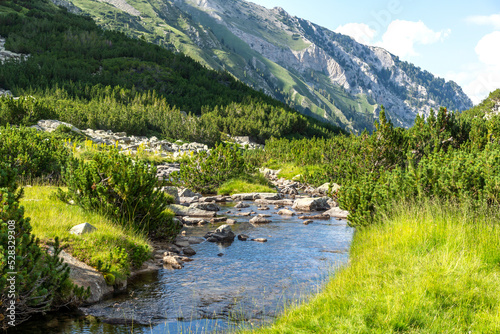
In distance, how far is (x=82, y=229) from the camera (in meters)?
7.13

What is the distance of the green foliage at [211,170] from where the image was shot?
62.1ft

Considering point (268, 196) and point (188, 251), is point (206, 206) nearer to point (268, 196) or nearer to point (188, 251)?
point (268, 196)

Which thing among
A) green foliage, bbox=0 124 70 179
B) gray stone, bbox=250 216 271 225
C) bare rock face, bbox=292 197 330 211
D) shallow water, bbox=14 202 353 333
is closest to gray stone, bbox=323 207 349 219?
bare rock face, bbox=292 197 330 211

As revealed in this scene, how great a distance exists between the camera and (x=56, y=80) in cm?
4428

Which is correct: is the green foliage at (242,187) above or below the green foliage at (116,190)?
below

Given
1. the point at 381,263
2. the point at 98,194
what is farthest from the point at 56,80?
the point at 381,263

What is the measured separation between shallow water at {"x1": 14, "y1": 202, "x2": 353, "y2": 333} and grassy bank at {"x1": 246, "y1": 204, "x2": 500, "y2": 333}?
1013 mm

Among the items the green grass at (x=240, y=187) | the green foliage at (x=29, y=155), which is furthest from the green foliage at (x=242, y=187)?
the green foliage at (x=29, y=155)

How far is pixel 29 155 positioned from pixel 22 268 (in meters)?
8.99

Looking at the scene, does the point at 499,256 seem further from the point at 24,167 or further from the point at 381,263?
the point at 24,167

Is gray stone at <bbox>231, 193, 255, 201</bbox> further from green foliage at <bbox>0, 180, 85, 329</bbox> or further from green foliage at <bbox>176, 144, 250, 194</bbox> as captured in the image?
green foliage at <bbox>0, 180, 85, 329</bbox>

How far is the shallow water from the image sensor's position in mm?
5125

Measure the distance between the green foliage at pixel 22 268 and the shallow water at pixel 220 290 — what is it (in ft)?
0.98

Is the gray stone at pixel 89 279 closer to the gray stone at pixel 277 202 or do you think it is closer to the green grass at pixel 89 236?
the green grass at pixel 89 236
